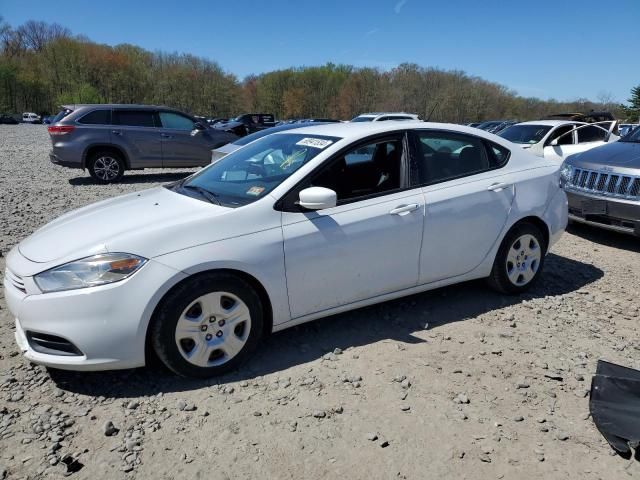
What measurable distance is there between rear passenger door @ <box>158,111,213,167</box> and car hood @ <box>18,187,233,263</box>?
8720 mm

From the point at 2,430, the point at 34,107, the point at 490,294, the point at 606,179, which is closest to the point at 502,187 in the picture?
the point at 490,294

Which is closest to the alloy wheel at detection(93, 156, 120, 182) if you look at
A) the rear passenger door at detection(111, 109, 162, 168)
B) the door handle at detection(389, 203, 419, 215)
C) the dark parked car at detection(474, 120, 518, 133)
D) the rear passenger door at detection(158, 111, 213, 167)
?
the rear passenger door at detection(111, 109, 162, 168)

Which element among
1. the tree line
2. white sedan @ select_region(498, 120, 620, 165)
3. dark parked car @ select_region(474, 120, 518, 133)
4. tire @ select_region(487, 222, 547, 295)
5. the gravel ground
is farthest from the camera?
the tree line

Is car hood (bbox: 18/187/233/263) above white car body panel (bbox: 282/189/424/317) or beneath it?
above

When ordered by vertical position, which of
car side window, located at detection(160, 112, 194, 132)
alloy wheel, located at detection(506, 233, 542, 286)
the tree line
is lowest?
alloy wheel, located at detection(506, 233, 542, 286)

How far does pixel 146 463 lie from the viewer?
2402 millimetres

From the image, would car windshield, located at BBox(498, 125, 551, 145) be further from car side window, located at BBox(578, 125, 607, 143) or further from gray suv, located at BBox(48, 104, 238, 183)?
gray suv, located at BBox(48, 104, 238, 183)

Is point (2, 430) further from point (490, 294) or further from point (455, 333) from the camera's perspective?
point (490, 294)

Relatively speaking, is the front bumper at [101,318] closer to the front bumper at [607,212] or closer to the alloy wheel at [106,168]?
the front bumper at [607,212]

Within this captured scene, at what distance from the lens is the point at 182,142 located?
1212cm

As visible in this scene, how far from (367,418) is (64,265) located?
194cm

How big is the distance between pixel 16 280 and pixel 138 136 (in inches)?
367

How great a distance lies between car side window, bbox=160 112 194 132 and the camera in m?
12.0

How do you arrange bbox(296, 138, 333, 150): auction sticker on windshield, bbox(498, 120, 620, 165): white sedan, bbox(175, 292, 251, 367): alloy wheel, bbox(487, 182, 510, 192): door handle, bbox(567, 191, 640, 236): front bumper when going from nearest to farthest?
bbox(175, 292, 251, 367): alloy wheel → bbox(296, 138, 333, 150): auction sticker on windshield → bbox(487, 182, 510, 192): door handle → bbox(567, 191, 640, 236): front bumper → bbox(498, 120, 620, 165): white sedan
